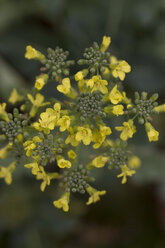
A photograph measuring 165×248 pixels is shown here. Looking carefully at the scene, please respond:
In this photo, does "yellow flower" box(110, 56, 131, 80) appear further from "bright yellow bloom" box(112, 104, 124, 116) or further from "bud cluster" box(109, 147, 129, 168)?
"bud cluster" box(109, 147, 129, 168)

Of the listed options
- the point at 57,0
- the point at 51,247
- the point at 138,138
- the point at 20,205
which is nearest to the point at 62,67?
the point at 138,138

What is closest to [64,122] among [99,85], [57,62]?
[99,85]

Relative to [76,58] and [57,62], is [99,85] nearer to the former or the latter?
[57,62]

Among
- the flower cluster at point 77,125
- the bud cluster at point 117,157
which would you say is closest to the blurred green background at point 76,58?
the bud cluster at point 117,157

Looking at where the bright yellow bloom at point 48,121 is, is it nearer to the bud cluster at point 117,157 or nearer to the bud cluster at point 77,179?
the bud cluster at point 77,179

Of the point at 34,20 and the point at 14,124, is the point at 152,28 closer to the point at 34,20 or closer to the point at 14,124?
the point at 34,20
